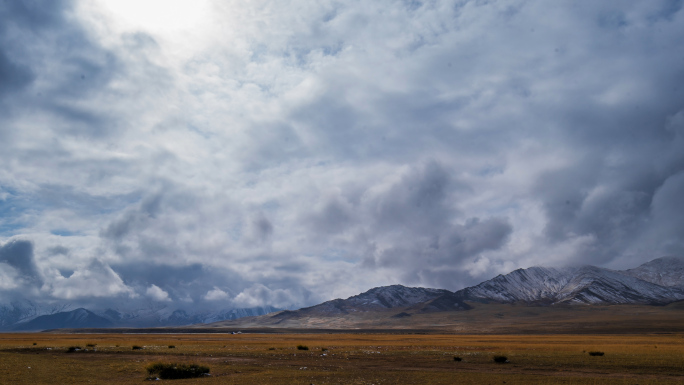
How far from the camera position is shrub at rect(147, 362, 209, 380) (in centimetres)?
3094

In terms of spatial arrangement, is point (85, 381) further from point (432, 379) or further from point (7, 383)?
point (432, 379)

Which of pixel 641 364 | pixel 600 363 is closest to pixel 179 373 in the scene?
pixel 600 363

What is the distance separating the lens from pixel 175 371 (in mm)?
31281

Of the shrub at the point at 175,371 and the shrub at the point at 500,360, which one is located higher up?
the shrub at the point at 175,371

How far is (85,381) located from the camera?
2864 cm

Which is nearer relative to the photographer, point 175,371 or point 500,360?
point 175,371

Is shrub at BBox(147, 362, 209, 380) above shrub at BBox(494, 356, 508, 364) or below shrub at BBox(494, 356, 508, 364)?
above

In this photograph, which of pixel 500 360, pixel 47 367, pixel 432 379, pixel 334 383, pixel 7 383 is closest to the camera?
pixel 7 383

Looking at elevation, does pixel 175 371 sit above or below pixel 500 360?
above

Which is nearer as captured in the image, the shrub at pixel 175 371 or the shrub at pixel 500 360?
the shrub at pixel 175 371

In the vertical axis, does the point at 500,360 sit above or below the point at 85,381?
below

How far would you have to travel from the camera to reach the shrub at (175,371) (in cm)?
3094

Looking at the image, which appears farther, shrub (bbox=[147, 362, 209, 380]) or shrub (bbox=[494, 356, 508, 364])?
shrub (bbox=[494, 356, 508, 364])

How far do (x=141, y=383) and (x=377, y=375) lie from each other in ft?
55.9
